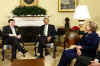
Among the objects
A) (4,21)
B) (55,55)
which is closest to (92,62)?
(55,55)

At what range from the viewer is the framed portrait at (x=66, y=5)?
808 centimetres

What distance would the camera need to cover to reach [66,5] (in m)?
8.12

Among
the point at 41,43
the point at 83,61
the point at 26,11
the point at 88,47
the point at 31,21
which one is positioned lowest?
the point at 41,43

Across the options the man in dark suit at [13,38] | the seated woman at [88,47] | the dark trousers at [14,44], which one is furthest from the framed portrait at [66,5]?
the seated woman at [88,47]

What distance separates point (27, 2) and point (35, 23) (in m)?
0.85

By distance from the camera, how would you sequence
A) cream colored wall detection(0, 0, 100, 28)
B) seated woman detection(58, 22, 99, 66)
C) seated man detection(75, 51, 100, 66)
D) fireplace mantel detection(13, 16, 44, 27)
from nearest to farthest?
seated man detection(75, 51, 100, 66), seated woman detection(58, 22, 99, 66), fireplace mantel detection(13, 16, 44, 27), cream colored wall detection(0, 0, 100, 28)

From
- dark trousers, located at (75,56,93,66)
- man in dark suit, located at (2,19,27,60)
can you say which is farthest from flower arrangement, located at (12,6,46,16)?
dark trousers, located at (75,56,93,66)

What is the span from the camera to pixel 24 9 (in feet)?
25.0

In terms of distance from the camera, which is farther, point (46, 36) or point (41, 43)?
point (46, 36)

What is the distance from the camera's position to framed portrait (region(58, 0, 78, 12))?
26.5 ft

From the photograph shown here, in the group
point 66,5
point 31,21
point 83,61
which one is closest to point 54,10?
point 66,5

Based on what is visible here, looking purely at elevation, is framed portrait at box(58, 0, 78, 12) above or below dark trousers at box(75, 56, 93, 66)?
above

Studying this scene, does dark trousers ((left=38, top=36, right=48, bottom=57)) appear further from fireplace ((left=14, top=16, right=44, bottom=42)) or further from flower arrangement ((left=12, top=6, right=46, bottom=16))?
flower arrangement ((left=12, top=6, right=46, bottom=16))

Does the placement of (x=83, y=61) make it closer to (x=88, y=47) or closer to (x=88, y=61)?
(x=88, y=61)
